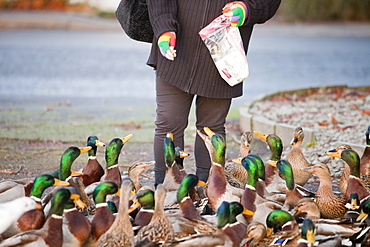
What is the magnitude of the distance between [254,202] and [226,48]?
105 cm

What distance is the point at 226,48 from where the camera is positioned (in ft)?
14.1

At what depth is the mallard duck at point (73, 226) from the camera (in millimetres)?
3693

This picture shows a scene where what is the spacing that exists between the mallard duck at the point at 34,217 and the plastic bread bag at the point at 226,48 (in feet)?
4.49

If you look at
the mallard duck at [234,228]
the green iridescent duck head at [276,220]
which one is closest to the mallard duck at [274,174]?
the green iridescent duck head at [276,220]

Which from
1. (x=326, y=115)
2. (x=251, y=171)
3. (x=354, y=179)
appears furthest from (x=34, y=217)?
(x=326, y=115)

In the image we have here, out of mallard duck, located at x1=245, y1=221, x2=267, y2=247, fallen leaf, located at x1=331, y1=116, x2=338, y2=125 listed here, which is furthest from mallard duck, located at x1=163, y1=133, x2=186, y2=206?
fallen leaf, located at x1=331, y1=116, x2=338, y2=125

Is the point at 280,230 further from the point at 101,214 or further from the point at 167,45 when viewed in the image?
the point at 167,45

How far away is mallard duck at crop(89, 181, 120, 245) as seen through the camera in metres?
3.77

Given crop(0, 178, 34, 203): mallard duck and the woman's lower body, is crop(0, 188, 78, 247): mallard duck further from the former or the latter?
the woman's lower body

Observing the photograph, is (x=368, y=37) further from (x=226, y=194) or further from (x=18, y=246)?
(x=18, y=246)

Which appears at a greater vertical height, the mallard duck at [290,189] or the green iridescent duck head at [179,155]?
the green iridescent duck head at [179,155]

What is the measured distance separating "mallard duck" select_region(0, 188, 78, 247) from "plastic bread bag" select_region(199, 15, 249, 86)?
4.52ft

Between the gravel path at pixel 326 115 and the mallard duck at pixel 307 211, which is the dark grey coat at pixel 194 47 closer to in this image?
the mallard duck at pixel 307 211

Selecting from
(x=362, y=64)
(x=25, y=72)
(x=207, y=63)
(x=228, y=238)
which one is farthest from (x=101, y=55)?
(x=228, y=238)
